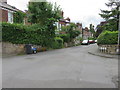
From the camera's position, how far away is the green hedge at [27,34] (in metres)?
11.7

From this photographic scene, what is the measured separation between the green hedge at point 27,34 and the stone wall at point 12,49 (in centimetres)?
46

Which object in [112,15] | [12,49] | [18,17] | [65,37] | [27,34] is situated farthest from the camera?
[65,37]

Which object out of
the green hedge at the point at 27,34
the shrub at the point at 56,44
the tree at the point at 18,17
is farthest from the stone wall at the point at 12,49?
the tree at the point at 18,17

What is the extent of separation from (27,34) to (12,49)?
276 cm

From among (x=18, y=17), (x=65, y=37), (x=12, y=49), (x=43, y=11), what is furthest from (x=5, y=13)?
(x=65, y=37)

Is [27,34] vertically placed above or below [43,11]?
below

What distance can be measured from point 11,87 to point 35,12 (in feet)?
49.0

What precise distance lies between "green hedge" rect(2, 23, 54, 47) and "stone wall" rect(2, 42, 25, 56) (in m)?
0.46

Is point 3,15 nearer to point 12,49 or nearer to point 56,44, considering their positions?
point 12,49

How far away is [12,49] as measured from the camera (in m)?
11.8

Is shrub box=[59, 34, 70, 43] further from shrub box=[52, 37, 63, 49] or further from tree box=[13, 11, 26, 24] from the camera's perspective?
tree box=[13, 11, 26, 24]

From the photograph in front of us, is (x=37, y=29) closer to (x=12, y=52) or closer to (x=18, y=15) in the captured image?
(x=12, y=52)

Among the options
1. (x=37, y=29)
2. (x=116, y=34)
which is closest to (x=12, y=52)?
(x=37, y=29)

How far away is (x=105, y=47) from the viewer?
12.4 m
